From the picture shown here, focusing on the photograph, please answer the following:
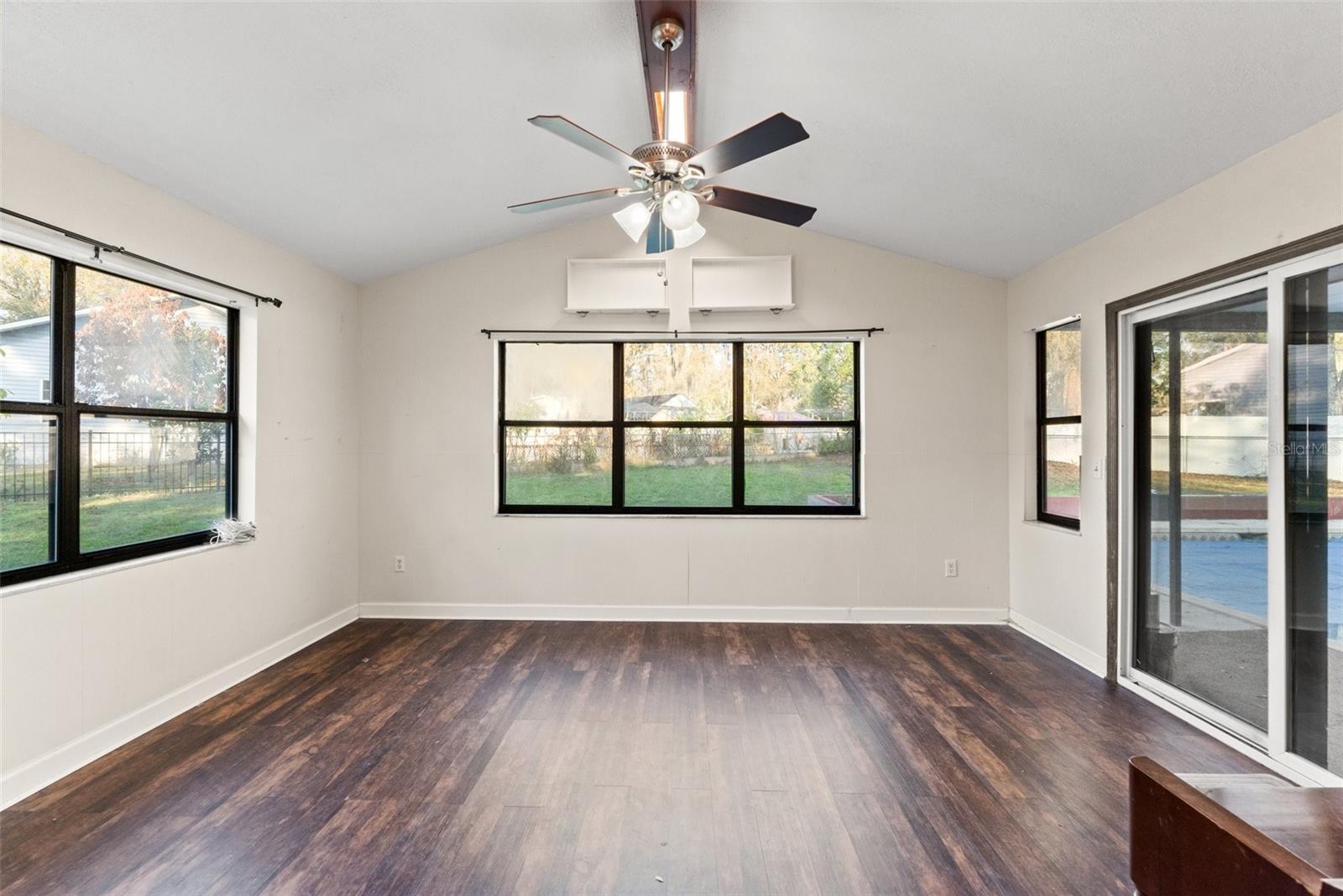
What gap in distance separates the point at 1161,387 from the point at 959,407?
4.52 feet

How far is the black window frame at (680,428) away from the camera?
4477 millimetres

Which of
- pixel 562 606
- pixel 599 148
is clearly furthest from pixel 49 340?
pixel 562 606

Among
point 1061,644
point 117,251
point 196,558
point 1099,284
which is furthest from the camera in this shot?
point 1061,644

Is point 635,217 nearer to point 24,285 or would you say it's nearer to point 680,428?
point 680,428

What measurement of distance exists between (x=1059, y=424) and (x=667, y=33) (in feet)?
11.1

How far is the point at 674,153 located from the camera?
2.17m

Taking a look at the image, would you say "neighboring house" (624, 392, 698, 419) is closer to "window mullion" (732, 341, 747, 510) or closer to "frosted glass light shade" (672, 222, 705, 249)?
"window mullion" (732, 341, 747, 510)

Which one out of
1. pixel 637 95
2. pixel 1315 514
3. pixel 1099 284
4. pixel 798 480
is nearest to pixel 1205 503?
pixel 1315 514

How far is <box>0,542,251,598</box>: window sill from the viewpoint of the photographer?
7.38 ft

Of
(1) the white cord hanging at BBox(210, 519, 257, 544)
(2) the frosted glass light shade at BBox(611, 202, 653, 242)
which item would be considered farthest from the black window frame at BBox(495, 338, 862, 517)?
(2) the frosted glass light shade at BBox(611, 202, 653, 242)

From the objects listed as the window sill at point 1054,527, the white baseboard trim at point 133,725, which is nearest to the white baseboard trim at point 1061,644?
the window sill at point 1054,527

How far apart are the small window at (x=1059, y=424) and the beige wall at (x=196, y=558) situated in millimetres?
4882

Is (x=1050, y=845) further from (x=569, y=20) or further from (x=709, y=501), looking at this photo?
(x=569, y=20)

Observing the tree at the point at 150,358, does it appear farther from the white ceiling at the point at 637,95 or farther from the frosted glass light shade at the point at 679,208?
the frosted glass light shade at the point at 679,208
